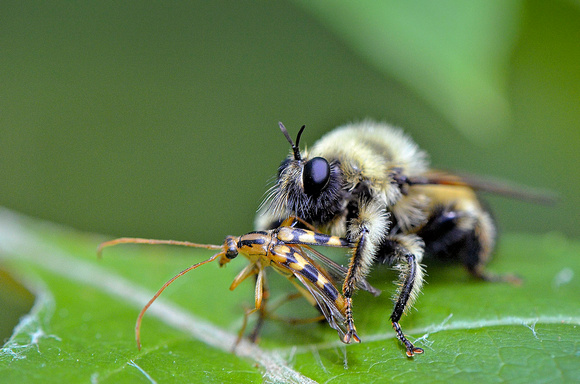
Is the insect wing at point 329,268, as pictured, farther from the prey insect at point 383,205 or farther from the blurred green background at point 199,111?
the blurred green background at point 199,111

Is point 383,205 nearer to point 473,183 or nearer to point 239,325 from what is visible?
point 473,183

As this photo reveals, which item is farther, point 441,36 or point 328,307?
point 441,36

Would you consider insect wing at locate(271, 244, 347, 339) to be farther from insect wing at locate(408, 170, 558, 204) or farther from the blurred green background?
the blurred green background

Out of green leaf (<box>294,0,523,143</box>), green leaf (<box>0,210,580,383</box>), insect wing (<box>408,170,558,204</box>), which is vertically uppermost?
green leaf (<box>294,0,523,143</box>)

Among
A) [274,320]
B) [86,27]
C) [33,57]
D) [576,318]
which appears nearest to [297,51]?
[86,27]

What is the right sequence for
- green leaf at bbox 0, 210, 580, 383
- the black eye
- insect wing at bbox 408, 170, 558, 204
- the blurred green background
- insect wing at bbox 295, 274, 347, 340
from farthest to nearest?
the blurred green background → insect wing at bbox 408, 170, 558, 204 → the black eye → insect wing at bbox 295, 274, 347, 340 → green leaf at bbox 0, 210, 580, 383

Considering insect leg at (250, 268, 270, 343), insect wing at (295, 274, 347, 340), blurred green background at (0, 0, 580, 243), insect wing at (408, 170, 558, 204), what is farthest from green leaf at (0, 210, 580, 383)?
blurred green background at (0, 0, 580, 243)

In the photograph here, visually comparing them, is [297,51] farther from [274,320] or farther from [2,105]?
[274,320]

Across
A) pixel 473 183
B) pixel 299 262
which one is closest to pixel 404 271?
pixel 299 262
